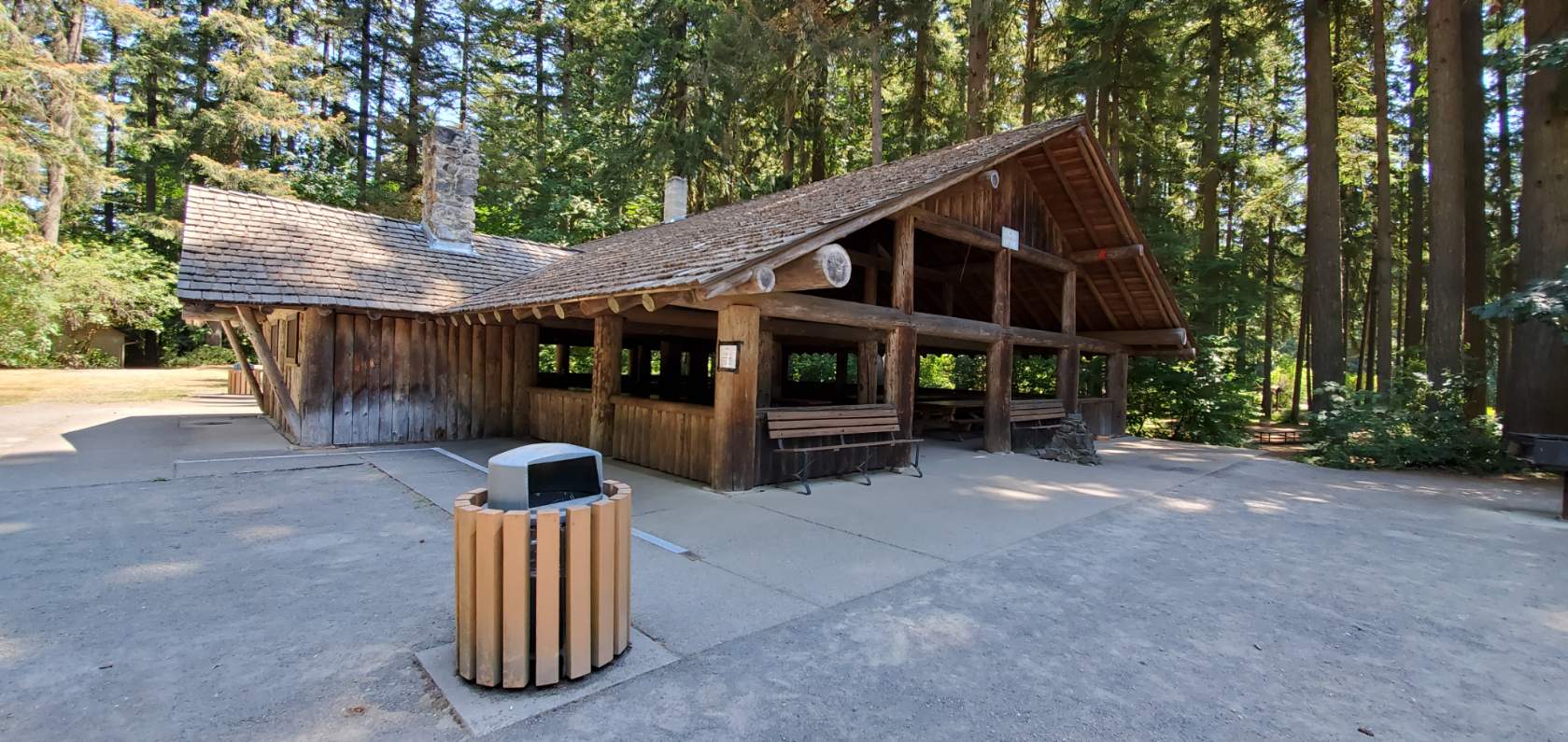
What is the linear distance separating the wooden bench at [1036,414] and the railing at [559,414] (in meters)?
6.69

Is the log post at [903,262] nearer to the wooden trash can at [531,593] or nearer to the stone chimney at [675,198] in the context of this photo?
the wooden trash can at [531,593]

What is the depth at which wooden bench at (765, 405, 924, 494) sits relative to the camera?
7086mm

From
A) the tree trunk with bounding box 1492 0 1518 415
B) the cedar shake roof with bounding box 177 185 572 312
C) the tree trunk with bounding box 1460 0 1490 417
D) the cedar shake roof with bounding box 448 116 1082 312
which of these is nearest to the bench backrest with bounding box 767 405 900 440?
the cedar shake roof with bounding box 448 116 1082 312

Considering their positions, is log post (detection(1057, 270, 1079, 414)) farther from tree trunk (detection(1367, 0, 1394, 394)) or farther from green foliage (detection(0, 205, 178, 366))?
green foliage (detection(0, 205, 178, 366))

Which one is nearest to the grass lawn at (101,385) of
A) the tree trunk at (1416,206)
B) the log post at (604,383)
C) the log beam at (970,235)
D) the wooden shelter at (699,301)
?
the wooden shelter at (699,301)

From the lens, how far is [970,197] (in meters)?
9.50

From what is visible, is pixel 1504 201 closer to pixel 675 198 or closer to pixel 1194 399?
pixel 1194 399

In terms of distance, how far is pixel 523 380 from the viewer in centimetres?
1109

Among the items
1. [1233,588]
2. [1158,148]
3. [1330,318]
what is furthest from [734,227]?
[1158,148]

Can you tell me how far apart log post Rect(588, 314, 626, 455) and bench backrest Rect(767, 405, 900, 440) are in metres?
2.72

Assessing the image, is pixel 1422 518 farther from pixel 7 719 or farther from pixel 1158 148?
pixel 1158 148

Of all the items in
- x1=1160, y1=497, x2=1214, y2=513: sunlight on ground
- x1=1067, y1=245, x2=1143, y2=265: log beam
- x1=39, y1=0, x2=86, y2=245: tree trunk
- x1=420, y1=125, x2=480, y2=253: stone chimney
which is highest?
x1=39, y1=0, x2=86, y2=245: tree trunk

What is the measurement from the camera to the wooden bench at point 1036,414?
10625mm

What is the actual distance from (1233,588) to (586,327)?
9.67m
